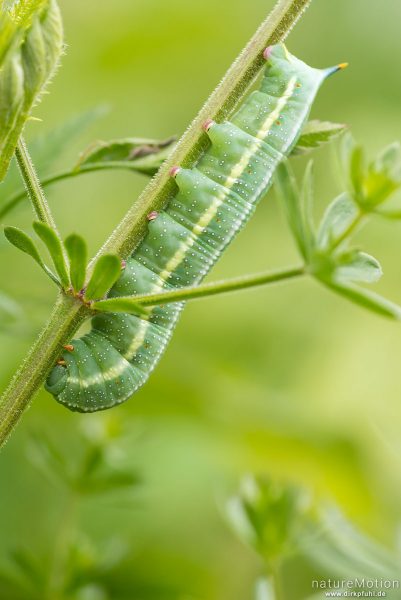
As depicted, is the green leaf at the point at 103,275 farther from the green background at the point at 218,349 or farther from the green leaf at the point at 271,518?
the green leaf at the point at 271,518

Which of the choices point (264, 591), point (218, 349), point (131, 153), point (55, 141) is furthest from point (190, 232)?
point (218, 349)

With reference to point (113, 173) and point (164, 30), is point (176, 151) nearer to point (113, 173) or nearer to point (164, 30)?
point (113, 173)

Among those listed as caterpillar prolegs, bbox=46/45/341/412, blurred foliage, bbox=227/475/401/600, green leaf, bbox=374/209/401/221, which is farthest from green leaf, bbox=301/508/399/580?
green leaf, bbox=374/209/401/221

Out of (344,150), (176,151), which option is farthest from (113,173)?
(344,150)

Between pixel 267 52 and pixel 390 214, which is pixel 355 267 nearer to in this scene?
pixel 390 214

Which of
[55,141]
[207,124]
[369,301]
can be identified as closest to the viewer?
[369,301]
